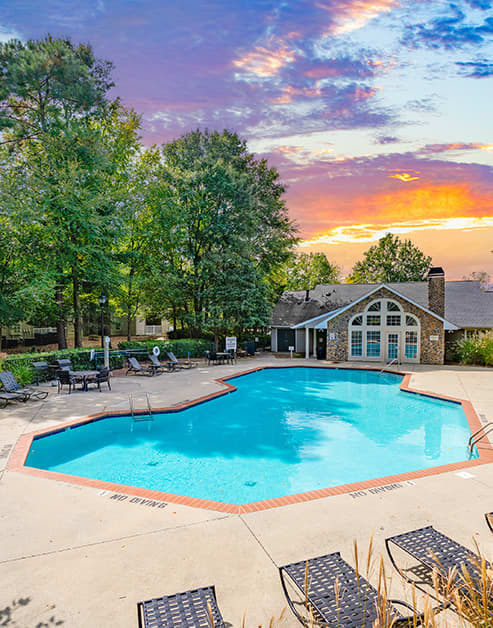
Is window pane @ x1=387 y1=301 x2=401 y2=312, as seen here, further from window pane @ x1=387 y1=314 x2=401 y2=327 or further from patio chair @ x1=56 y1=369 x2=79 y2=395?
patio chair @ x1=56 y1=369 x2=79 y2=395

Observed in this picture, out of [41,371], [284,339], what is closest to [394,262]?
[284,339]

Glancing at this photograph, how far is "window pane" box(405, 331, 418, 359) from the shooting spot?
21609mm

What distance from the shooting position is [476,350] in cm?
2023

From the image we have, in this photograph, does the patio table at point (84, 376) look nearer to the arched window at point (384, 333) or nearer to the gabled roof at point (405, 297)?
the arched window at point (384, 333)

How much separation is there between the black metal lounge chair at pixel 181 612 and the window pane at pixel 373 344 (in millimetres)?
20475

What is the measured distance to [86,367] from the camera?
56.6ft

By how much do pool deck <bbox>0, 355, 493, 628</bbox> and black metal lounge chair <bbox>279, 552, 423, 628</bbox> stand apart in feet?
1.55

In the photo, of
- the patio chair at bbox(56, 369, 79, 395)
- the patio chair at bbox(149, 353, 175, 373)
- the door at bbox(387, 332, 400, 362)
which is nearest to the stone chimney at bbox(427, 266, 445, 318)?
the door at bbox(387, 332, 400, 362)

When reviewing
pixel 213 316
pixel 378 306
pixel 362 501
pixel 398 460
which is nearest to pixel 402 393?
pixel 398 460

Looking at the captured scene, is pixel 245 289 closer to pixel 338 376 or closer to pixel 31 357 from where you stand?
pixel 338 376

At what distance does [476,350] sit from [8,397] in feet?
68.9

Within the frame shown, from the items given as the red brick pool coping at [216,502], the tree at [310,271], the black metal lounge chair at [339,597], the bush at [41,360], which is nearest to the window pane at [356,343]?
the red brick pool coping at [216,502]

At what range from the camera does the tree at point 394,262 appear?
47781 millimetres

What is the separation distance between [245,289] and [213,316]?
106 inches
